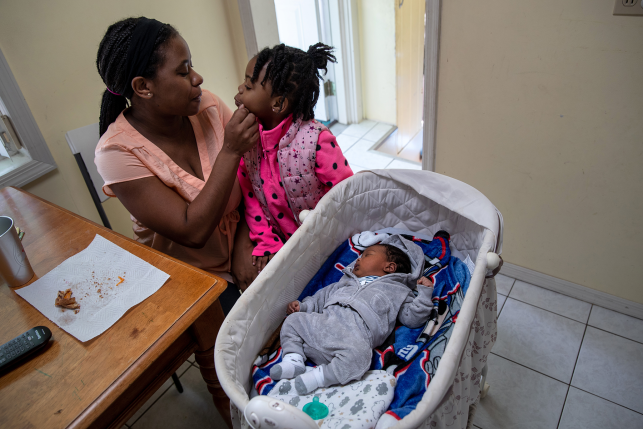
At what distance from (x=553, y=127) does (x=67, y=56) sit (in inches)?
79.8

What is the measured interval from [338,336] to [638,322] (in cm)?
152

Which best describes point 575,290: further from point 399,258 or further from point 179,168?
point 179,168

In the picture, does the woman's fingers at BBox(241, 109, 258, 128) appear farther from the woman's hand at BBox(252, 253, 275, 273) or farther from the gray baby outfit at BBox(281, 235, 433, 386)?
the gray baby outfit at BBox(281, 235, 433, 386)

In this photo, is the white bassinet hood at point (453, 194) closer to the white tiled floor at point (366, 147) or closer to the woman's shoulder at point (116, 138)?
the woman's shoulder at point (116, 138)

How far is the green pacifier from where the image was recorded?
0.91 metres

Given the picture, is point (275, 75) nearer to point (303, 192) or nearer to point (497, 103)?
point (303, 192)

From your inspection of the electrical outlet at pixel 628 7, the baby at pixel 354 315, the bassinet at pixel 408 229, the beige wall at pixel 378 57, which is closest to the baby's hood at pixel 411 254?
the baby at pixel 354 315

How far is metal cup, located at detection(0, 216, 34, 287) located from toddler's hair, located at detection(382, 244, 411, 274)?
39.7 inches

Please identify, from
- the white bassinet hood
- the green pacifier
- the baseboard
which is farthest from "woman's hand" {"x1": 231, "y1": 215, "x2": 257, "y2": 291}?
the baseboard

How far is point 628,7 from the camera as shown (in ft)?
4.21

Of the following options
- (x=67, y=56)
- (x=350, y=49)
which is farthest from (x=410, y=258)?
(x=350, y=49)

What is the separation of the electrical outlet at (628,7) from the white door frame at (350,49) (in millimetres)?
594

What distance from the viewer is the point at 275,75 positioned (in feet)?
3.83

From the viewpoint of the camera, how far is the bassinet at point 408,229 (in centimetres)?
85
